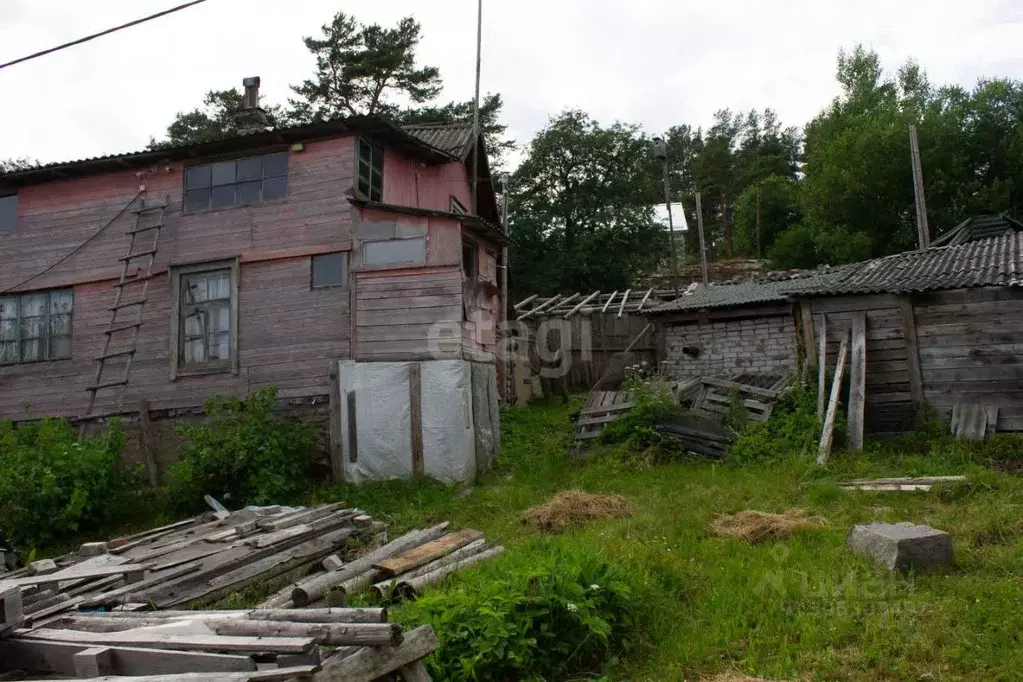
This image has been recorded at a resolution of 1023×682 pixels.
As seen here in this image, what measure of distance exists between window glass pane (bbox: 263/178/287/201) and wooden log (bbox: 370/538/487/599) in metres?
8.50

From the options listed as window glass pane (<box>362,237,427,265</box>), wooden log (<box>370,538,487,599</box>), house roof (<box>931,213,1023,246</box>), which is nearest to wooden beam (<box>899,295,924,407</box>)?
window glass pane (<box>362,237,427,265</box>)

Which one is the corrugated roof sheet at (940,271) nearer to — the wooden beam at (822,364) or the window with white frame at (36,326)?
the wooden beam at (822,364)

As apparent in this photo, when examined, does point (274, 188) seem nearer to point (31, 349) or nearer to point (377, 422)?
point (377, 422)

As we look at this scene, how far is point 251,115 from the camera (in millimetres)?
16797

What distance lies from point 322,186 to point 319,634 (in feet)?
33.9

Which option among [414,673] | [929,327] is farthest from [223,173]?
[929,327]

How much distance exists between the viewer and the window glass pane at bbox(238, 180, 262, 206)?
13828mm

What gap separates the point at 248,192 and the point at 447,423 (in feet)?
20.0

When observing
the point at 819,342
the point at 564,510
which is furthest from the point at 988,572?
the point at 819,342

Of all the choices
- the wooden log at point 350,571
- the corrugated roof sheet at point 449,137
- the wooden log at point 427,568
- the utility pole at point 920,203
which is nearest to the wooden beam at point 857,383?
the wooden log at point 427,568

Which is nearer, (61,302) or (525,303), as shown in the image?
(61,302)

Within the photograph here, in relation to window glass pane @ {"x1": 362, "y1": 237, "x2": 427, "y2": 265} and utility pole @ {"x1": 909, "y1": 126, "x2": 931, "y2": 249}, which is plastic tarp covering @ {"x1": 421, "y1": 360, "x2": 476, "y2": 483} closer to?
window glass pane @ {"x1": 362, "y1": 237, "x2": 427, "y2": 265}

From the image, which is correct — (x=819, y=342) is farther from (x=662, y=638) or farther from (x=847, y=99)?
(x=847, y=99)

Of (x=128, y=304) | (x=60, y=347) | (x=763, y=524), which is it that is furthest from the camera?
(x=60, y=347)
